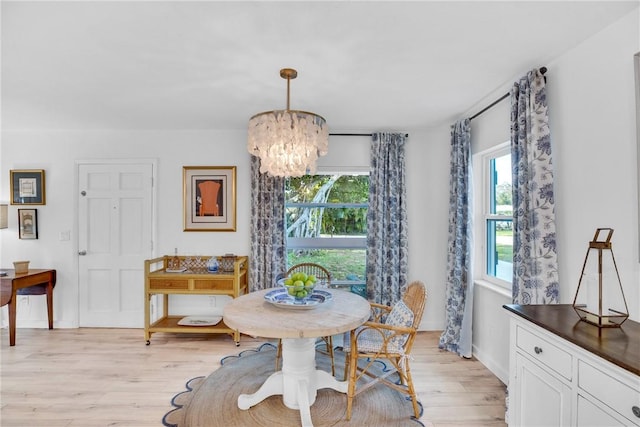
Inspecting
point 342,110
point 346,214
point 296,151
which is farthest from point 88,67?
point 346,214

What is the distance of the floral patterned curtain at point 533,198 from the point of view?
7.03 feet

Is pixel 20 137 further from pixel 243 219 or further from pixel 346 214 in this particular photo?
pixel 346 214

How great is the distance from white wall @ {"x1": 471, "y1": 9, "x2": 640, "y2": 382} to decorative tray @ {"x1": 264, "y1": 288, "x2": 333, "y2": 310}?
162cm

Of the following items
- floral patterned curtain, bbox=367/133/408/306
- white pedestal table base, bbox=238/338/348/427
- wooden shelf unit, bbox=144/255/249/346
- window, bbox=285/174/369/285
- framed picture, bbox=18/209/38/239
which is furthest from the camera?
window, bbox=285/174/369/285

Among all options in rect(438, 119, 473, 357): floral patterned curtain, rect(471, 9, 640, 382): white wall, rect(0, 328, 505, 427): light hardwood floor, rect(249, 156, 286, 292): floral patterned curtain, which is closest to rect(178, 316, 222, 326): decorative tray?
rect(0, 328, 505, 427): light hardwood floor

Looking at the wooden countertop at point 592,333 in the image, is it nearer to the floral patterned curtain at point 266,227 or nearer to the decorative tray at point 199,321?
the floral patterned curtain at point 266,227

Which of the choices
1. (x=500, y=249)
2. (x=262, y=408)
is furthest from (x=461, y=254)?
(x=262, y=408)

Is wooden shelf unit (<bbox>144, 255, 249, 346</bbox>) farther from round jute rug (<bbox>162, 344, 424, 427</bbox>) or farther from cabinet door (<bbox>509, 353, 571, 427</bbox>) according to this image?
cabinet door (<bbox>509, 353, 571, 427</bbox>)

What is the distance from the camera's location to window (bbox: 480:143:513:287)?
9.76 ft

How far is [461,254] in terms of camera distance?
333 cm

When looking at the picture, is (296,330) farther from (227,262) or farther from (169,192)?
(169,192)

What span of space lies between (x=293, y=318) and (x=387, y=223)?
6.87ft

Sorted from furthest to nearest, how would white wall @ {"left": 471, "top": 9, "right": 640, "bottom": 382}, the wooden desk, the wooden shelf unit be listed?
the wooden shelf unit
the wooden desk
white wall @ {"left": 471, "top": 9, "right": 640, "bottom": 382}

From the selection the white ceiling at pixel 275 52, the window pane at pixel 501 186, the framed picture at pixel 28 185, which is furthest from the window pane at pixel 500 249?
the framed picture at pixel 28 185
